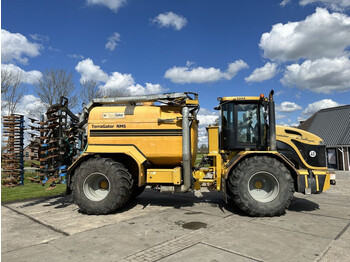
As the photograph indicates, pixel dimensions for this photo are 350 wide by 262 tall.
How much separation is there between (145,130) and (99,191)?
2034 millimetres

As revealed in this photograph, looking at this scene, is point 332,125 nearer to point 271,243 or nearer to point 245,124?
point 245,124

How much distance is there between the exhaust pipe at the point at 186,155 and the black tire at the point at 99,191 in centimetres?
109

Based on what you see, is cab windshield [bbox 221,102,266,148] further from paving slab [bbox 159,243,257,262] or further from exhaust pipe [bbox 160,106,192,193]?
paving slab [bbox 159,243,257,262]

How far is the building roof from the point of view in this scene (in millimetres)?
23172

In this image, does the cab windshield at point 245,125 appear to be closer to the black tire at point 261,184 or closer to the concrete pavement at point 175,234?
the black tire at point 261,184

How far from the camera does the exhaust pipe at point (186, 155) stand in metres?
6.59

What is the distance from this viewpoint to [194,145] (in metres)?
7.08

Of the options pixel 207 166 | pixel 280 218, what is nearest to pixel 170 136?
pixel 207 166

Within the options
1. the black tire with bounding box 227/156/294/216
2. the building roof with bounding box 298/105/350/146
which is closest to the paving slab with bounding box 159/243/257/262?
the black tire with bounding box 227/156/294/216

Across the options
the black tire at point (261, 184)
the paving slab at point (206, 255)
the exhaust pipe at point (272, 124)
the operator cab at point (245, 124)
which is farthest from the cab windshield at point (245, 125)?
the paving slab at point (206, 255)

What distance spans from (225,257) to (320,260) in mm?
1381

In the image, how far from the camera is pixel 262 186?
6402mm

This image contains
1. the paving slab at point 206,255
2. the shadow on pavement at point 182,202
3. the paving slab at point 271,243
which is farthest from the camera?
the shadow on pavement at point 182,202

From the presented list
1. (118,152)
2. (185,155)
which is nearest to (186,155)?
(185,155)
